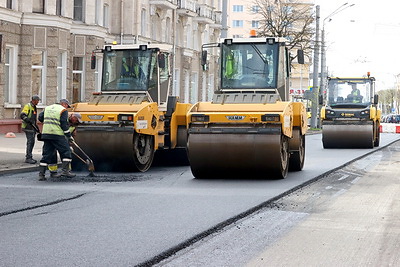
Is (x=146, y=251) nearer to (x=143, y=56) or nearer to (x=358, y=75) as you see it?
(x=143, y=56)

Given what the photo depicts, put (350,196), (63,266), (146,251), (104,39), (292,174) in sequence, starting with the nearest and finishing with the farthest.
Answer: (63,266)
(146,251)
(350,196)
(292,174)
(104,39)

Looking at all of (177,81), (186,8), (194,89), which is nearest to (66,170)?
(177,81)

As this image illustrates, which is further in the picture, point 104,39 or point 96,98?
point 104,39

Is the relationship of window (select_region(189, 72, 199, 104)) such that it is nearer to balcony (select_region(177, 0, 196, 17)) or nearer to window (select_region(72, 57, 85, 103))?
balcony (select_region(177, 0, 196, 17))

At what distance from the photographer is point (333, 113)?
29.1 meters

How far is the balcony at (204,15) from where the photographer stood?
5678 cm

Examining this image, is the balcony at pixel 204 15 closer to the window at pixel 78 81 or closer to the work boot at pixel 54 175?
the window at pixel 78 81

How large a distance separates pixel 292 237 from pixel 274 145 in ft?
20.5

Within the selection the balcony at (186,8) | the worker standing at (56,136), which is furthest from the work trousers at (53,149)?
the balcony at (186,8)

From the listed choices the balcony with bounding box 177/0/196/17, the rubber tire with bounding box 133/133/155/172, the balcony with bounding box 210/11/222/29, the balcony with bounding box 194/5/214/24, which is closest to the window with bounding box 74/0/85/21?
the balcony with bounding box 177/0/196/17

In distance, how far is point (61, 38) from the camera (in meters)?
34.6

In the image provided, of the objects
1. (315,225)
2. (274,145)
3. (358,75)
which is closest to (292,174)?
(274,145)

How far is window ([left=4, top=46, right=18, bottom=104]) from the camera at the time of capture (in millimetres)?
32281

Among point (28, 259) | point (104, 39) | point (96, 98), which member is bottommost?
point (28, 259)
